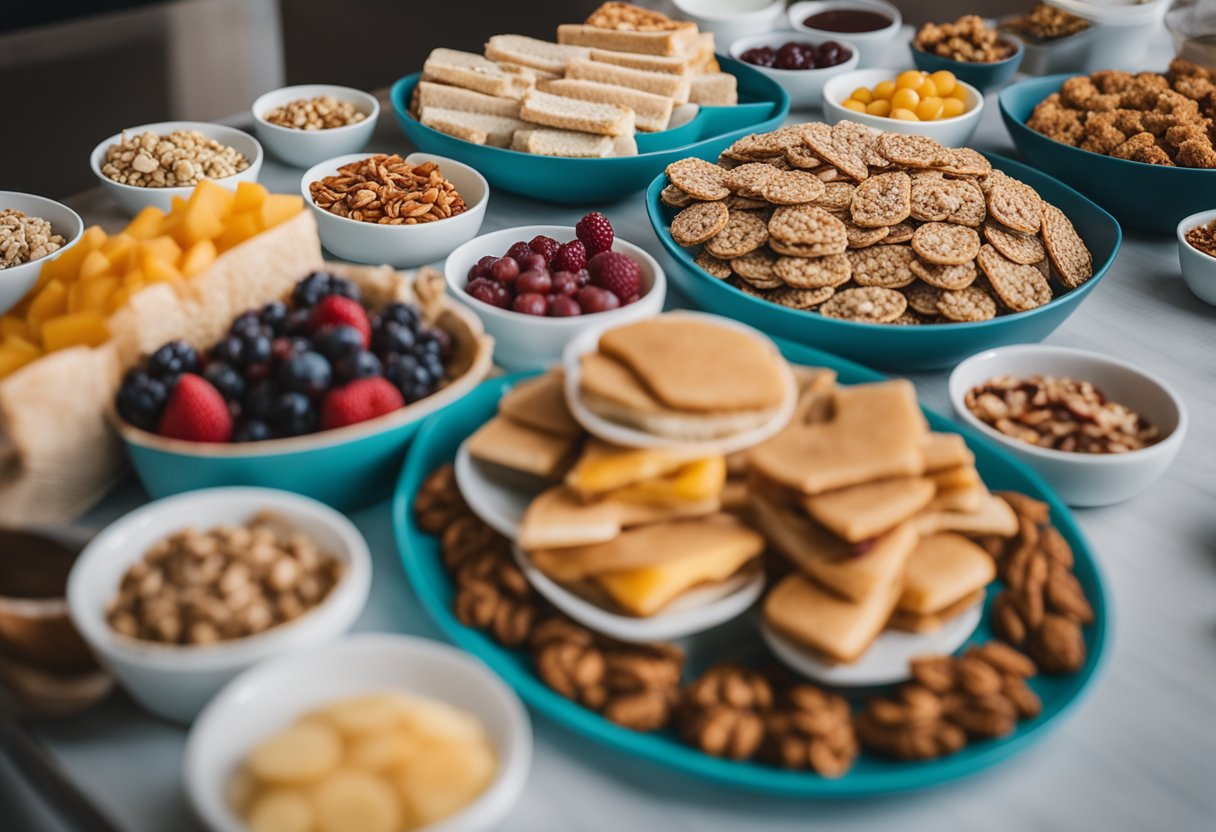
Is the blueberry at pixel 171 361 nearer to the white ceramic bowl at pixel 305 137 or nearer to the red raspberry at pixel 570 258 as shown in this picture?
the red raspberry at pixel 570 258

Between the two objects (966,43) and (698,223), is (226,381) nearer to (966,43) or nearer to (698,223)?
(698,223)

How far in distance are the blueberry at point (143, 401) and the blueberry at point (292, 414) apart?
0.37ft

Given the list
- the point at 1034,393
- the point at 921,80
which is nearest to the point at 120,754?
the point at 1034,393

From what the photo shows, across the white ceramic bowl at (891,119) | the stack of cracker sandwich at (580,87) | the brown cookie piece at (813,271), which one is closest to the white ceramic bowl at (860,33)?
the white ceramic bowl at (891,119)

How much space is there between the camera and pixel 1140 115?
1811mm

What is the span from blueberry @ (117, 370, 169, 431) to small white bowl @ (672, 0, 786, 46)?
1772 millimetres

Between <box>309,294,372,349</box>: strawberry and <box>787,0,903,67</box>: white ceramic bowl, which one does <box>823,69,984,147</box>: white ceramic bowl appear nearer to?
<box>787,0,903,67</box>: white ceramic bowl

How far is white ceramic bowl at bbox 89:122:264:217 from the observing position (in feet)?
5.15

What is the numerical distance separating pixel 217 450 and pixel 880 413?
63cm

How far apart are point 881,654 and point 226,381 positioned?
26.7 inches

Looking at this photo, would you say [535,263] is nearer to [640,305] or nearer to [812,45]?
[640,305]

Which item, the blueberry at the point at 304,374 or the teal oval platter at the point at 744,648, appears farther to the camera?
the blueberry at the point at 304,374

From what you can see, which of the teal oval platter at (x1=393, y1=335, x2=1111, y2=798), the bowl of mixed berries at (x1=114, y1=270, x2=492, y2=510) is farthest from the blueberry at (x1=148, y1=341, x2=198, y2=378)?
the teal oval platter at (x1=393, y1=335, x2=1111, y2=798)

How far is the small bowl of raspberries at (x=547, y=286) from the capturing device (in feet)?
4.23
